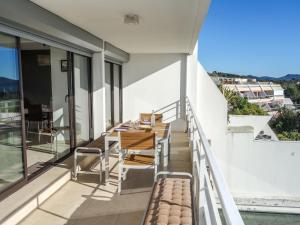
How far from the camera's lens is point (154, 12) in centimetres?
318

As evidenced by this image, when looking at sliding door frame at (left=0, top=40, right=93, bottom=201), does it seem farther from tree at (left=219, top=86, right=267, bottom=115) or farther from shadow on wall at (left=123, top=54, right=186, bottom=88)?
tree at (left=219, top=86, right=267, bottom=115)

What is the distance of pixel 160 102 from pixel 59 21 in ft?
14.9

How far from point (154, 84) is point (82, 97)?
9.49ft

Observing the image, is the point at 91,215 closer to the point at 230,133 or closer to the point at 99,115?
the point at 99,115

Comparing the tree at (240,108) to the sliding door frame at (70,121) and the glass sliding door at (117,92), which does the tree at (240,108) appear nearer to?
the glass sliding door at (117,92)

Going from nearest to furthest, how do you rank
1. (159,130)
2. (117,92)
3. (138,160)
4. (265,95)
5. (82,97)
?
1. (138,160)
2. (159,130)
3. (82,97)
4. (117,92)
5. (265,95)

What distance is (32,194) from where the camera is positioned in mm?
2893

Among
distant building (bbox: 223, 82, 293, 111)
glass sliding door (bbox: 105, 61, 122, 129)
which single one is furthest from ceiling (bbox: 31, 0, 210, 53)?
distant building (bbox: 223, 82, 293, 111)

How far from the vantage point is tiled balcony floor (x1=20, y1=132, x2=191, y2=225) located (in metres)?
2.71

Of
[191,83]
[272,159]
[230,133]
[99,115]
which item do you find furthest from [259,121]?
[99,115]

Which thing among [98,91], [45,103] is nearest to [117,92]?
[98,91]

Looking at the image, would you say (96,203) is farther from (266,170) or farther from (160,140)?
(266,170)

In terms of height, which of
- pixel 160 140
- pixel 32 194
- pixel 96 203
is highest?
pixel 160 140

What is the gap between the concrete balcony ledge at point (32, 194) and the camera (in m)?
2.53
